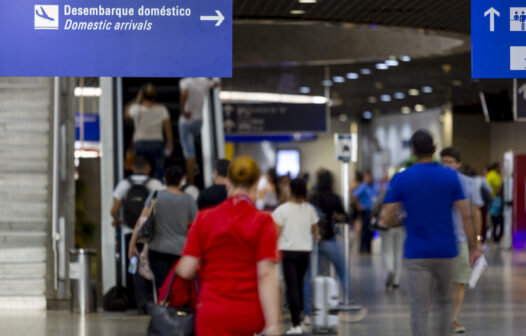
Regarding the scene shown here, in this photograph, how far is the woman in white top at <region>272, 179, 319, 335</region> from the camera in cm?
949

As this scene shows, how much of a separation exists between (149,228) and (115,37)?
2.47 meters

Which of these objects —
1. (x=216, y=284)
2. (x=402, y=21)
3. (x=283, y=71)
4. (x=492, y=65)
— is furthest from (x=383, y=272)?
(x=216, y=284)

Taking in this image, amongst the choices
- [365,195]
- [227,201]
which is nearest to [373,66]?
[365,195]

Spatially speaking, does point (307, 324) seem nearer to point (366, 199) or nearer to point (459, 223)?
point (459, 223)

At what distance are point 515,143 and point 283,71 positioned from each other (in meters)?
12.1

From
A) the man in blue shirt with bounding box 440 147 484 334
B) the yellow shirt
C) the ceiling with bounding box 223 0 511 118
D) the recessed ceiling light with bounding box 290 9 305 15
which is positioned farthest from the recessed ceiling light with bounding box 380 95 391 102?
the man in blue shirt with bounding box 440 147 484 334

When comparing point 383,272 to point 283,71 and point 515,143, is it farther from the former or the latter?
point 515,143

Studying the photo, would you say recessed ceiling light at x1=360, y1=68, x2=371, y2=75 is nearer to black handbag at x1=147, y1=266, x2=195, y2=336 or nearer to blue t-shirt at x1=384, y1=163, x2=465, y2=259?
blue t-shirt at x1=384, y1=163, x2=465, y2=259

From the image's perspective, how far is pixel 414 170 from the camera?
6.51 m

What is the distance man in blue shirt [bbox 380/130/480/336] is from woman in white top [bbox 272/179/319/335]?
2980 millimetres

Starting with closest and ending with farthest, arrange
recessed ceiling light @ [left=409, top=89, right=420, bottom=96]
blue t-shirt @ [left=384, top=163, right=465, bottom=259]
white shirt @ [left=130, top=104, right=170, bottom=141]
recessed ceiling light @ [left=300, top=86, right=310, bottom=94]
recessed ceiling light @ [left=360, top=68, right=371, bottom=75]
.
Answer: blue t-shirt @ [left=384, top=163, right=465, bottom=259] → white shirt @ [left=130, top=104, right=170, bottom=141] → recessed ceiling light @ [left=300, top=86, right=310, bottom=94] → recessed ceiling light @ [left=360, top=68, right=371, bottom=75] → recessed ceiling light @ [left=409, top=89, right=420, bottom=96]

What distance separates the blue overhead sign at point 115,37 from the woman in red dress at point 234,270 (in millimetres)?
2506

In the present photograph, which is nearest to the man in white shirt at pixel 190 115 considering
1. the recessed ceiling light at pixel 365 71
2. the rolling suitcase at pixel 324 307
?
the rolling suitcase at pixel 324 307

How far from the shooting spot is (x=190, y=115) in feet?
44.8
